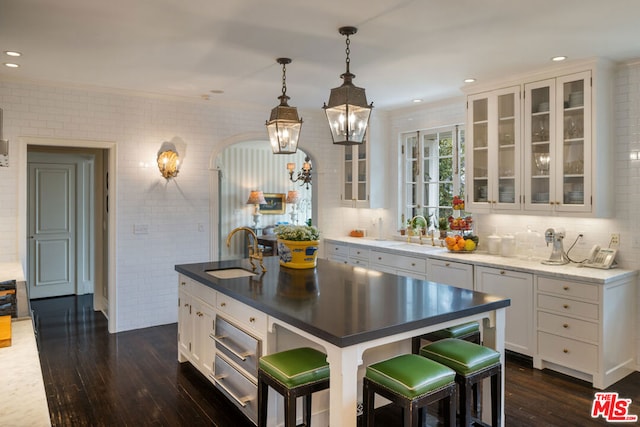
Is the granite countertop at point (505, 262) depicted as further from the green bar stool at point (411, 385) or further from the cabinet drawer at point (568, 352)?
the green bar stool at point (411, 385)

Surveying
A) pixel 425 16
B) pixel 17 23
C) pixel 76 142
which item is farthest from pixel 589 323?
pixel 76 142

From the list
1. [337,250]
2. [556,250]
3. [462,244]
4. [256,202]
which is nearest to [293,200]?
[256,202]

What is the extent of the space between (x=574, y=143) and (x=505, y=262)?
1.23m

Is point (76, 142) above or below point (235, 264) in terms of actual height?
above

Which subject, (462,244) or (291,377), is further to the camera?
(462,244)

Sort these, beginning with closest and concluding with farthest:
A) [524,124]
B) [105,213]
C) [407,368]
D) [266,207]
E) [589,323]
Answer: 1. [407,368]
2. [589,323]
3. [524,124]
4. [105,213]
5. [266,207]

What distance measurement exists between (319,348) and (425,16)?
2.26m

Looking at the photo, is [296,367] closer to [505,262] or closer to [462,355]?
[462,355]

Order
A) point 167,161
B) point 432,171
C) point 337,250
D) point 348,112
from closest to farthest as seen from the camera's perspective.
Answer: point 348,112, point 167,161, point 432,171, point 337,250

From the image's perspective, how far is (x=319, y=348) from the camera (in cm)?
289

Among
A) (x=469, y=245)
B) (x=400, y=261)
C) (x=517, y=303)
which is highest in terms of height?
(x=469, y=245)

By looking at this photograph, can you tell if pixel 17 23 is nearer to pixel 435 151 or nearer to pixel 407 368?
pixel 407 368

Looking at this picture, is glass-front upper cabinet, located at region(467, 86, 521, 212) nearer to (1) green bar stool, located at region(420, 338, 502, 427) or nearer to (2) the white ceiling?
(2) the white ceiling

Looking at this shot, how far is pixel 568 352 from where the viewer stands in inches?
151
